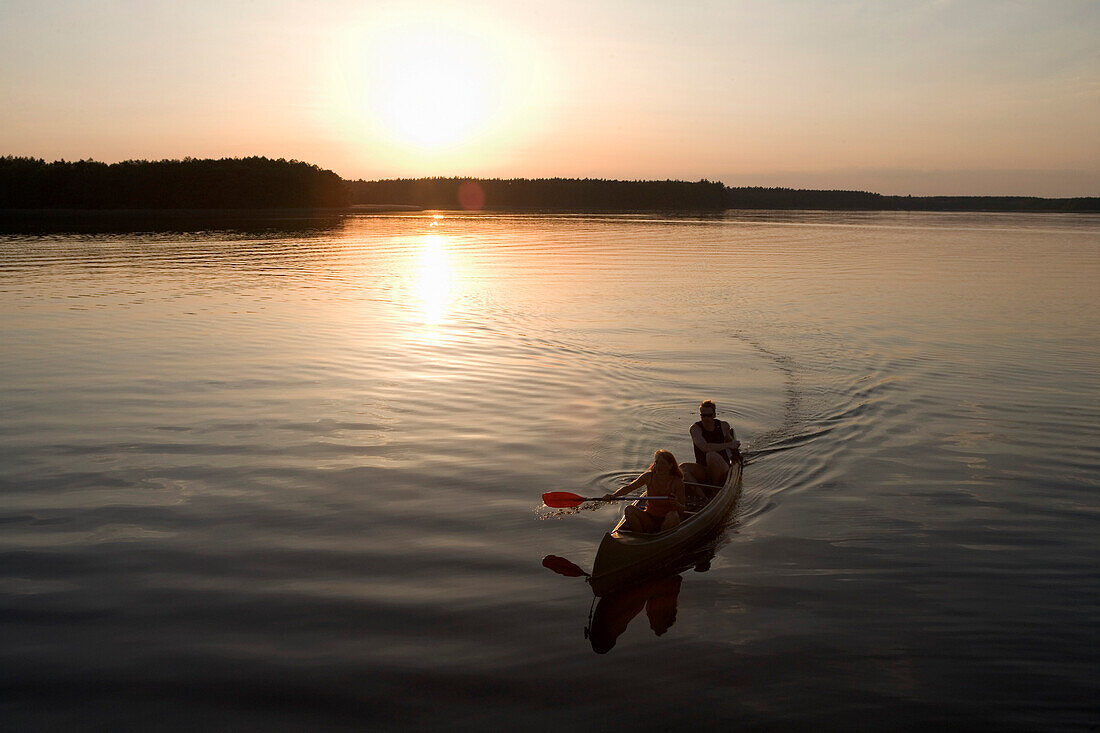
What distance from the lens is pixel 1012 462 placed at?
16.4 metres

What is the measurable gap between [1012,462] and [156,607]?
1606 cm

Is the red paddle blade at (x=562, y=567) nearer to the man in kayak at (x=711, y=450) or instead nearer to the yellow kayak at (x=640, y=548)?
the yellow kayak at (x=640, y=548)

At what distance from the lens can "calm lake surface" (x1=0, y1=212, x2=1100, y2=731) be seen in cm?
846

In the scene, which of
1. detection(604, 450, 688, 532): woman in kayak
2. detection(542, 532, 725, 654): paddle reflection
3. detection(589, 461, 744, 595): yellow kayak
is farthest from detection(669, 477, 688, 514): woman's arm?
detection(542, 532, 725, 654): paddle reflection

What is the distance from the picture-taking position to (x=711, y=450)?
14.7 metres

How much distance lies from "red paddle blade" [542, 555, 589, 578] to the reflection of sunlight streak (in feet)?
77.7

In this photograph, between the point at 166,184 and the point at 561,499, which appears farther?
the point at 166,184

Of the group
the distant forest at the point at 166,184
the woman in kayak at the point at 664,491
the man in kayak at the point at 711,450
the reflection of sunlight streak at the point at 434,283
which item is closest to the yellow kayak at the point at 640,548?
the woman in kayak at the point at 664,491

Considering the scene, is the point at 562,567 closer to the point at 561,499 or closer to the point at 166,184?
the point at 561,499

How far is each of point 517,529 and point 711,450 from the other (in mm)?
4199

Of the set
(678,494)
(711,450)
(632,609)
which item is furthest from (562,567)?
(711,450)

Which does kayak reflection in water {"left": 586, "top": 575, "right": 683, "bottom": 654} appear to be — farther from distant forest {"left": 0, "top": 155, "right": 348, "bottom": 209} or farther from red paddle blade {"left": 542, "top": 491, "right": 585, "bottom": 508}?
distant forest {"left": 0, "top": 155, "right": 348, "bottom": 209}

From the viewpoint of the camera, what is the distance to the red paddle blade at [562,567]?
11.2m

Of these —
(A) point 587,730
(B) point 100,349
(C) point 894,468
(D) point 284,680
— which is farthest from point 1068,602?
(B) point 100,349
